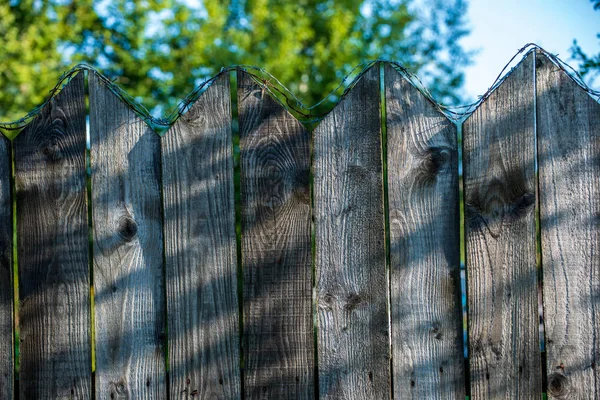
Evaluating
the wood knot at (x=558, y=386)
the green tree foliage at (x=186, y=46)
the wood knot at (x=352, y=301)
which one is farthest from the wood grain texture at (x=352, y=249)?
the green tree foliage at (x=186, y=46)

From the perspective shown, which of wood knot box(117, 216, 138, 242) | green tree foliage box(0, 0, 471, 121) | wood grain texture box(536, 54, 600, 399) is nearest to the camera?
wood grain texture box(536, 54, 600, 399)

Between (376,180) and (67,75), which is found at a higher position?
(67,75)

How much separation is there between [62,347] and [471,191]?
54.9 inches

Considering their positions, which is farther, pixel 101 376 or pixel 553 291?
pixel 101 376

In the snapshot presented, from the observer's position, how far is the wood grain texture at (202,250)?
175 cm

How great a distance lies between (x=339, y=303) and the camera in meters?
1.72

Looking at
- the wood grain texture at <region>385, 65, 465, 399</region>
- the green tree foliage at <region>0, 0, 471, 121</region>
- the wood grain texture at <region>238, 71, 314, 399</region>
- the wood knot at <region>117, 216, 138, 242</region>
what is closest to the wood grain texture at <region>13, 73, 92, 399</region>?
the wood knot at <region>117, 216, 138, 242</region>

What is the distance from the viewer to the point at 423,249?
1701mm

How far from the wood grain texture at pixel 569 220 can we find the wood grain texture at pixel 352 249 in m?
0.49

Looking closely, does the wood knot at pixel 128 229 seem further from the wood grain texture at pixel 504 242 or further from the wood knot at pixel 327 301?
the wood grain texture at pixel 504 242

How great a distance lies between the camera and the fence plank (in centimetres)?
183

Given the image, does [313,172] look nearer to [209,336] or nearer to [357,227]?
[357,227]

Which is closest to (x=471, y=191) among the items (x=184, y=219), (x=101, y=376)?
(x=184, y=219)

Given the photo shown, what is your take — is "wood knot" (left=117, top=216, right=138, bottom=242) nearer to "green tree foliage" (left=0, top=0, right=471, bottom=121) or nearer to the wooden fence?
the wooden fence
